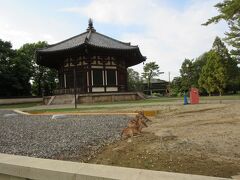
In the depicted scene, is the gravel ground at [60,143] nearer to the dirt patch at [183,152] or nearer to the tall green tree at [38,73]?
the dirt patch at [183,152]

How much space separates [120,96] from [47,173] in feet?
87.3

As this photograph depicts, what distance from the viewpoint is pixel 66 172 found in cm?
301

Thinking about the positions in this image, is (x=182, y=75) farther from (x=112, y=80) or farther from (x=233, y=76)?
(x=112, y=80)

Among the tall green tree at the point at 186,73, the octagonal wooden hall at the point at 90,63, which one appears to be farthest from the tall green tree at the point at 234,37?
the tall green tree at the point at 186,73

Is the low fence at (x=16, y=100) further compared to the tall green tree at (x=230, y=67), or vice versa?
the tall green tree at (x=230, y=67)

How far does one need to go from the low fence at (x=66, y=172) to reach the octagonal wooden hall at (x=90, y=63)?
80.4 ft

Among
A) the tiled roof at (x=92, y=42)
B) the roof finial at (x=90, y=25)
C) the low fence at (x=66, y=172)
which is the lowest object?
the low fence at (x=66, y=172)

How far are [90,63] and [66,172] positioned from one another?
26583mm

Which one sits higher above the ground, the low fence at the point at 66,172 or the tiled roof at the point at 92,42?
the tiled roof at the point at 92,42

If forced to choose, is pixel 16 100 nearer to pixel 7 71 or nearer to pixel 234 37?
pixel 7 71

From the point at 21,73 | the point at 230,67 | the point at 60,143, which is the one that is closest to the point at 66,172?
the point at 60,143

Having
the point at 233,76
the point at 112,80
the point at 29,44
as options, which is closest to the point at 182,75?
the point at 233,76

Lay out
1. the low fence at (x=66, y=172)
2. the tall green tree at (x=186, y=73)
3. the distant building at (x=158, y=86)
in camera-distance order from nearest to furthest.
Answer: the low fence at (x=66, y=172) < the tall green tree at (x=186, y=73) < the distant building at (x=158, y=86)

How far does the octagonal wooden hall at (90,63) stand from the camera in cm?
2898
